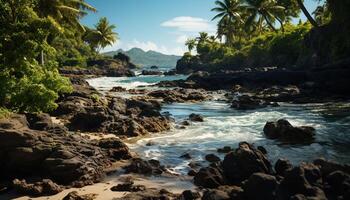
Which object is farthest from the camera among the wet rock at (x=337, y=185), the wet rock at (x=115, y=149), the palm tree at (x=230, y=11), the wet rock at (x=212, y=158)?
the palm tree at (x=230, y=11)

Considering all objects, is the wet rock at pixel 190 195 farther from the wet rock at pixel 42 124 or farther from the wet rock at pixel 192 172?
the wet rock at pixel 42 124

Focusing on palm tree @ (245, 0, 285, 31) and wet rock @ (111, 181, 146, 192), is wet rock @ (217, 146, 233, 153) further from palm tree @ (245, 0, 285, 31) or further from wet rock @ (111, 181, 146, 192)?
palm tree @ (245, 0, 285, 31)

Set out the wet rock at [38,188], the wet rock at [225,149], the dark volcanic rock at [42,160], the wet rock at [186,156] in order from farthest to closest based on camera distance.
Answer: the wet rock at [225,149], the wet rock at [186,156], the dark volcanic rock at [42,160], the wet rock at [38,188]

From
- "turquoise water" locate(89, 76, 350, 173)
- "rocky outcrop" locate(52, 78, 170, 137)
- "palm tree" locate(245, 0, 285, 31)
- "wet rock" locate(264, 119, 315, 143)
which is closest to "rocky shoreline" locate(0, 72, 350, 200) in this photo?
"wet rock" locate(264, 119, 315, 143)

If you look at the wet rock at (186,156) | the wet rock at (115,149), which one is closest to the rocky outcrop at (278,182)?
the wet rock at (186,156)

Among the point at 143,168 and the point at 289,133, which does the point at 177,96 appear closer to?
the point at 289,133

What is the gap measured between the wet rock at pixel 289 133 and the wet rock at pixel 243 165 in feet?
22.3

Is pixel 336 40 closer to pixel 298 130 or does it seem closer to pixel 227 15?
pixel 298 130

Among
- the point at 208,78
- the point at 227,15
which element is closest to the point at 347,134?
the point at 208,78

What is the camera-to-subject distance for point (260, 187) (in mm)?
9492

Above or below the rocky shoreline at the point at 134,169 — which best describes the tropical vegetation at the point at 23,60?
above

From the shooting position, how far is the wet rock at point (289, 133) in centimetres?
1878

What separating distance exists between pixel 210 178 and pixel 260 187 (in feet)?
7.78

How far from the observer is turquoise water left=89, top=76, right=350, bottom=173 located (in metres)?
16.1
